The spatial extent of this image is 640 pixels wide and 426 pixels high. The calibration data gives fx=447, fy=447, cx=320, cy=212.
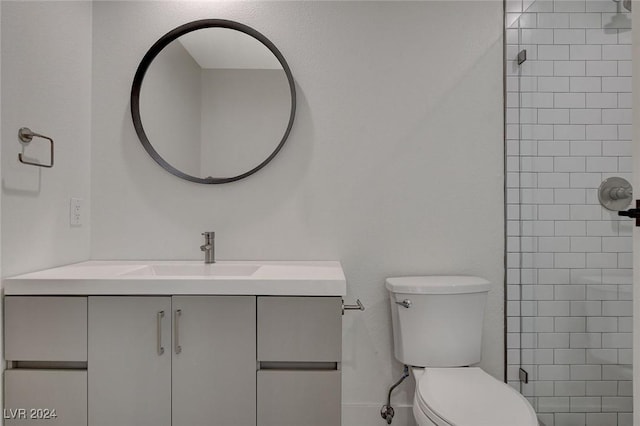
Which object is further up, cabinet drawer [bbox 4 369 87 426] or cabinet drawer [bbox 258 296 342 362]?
cabinet drawer [bbox 258 296 342 362]

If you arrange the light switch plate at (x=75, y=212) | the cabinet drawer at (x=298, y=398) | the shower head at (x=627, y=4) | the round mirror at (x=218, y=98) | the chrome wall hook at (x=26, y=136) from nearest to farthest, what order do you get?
the shower head at (x=627, y=4), the cabinet drawer at (x=298, y=398), the chrome wall hook at (x=26, y=136), the light switch plate at (x=75, y=212), the round mirror at (x=218, y=98)

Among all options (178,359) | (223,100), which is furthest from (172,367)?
(223,100)

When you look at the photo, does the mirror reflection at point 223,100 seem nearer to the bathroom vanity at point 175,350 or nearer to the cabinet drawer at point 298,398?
the bathroom vanity at point 175,350

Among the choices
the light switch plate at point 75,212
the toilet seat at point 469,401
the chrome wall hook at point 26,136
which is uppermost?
the chrome wall hook at point 26,136

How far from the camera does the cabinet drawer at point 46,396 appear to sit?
1465 millimetres

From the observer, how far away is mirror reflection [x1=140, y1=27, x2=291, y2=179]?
205 centimetres

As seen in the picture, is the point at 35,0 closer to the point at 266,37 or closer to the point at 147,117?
the point at 147,117

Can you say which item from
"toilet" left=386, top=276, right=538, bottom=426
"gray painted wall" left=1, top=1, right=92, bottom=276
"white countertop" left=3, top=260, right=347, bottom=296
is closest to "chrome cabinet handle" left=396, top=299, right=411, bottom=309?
"toilet" left=386, top=276, right=538, bottom=426

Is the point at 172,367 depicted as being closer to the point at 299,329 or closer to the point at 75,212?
the point at 299,329

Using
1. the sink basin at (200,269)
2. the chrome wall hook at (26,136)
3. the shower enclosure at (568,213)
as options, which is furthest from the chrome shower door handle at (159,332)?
the shower enclosure at (568,213)

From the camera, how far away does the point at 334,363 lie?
4.87ft

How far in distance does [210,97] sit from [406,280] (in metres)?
1.21

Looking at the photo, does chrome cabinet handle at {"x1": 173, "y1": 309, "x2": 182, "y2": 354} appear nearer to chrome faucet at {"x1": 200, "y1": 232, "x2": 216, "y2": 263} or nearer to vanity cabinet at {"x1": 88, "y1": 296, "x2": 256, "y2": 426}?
vanity cabinet at {"x1": 88, "y1": 296, "x2": 256, "y2": 426}

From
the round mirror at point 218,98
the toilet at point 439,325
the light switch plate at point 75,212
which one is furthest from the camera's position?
the round mirror at point 218,98
